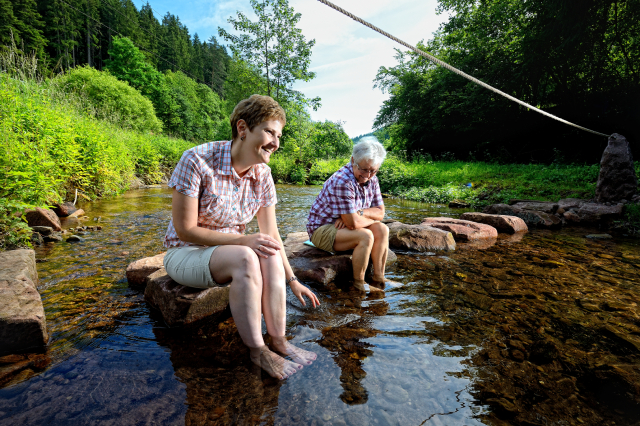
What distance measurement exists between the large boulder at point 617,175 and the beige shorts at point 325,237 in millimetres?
8143

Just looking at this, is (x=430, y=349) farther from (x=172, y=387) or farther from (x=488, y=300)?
(x=172, y=387)

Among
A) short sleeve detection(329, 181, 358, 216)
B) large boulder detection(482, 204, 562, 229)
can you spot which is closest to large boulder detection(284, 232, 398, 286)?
short sleeve detection(329, 181, 358, 216)

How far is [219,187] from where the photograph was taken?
2.18 meters

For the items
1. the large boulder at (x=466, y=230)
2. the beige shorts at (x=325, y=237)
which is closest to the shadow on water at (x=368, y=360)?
the beige shorts at (x=325, y=237)

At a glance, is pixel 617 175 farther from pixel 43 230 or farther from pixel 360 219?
pixel 43 230

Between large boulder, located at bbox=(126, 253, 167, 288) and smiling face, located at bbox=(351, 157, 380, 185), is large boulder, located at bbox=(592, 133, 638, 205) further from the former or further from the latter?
large boulder, located at bbox=(126, 253, 167, 288)

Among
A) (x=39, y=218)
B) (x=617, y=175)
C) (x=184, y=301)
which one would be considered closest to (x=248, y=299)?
(x=184, y=301)

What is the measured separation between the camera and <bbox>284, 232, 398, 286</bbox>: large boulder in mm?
3473

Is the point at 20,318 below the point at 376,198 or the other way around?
below

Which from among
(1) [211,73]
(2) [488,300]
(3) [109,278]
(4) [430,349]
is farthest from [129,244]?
(1) [211,73]

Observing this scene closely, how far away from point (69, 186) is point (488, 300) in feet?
26.9

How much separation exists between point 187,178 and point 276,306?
99 cm

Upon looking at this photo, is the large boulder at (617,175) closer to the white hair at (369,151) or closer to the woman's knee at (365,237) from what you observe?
the white hair at (369,151)

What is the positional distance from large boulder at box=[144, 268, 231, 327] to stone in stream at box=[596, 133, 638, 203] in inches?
377
